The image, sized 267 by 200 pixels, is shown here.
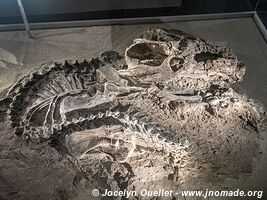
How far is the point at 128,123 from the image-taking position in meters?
2.73

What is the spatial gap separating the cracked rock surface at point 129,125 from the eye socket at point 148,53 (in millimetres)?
30

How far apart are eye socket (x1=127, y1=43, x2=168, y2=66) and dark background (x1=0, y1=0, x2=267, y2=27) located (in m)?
0.53

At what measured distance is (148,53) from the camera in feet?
11.1

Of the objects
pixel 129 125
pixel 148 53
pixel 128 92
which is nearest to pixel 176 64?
pixel 148 53

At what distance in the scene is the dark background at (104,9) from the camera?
366 centimetres

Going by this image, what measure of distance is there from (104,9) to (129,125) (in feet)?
4.85

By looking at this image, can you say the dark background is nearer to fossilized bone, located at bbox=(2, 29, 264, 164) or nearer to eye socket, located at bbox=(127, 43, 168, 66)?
fossilized bone, located at bbox=(2, 29, 264, 164)

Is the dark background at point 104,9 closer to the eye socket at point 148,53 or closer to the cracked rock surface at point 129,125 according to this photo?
the eye socket at point 148,53

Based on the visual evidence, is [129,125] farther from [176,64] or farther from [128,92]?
[176,64]

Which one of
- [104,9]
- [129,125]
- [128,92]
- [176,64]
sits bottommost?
[129,125]

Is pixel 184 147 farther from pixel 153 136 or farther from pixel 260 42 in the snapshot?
pixel 260 42

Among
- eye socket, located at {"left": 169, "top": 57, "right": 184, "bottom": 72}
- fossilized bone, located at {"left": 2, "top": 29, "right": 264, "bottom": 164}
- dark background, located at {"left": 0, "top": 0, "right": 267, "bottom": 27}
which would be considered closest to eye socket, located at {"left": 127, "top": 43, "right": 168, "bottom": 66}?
fossilized bone, located at {"left": 2, "top": 29, "right": 264, "bottom": 164}

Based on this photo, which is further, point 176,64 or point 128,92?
point 176,64

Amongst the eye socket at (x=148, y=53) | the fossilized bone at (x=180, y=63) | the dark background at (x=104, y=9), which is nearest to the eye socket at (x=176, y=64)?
the fossilized bone at (x=180, y=63)
